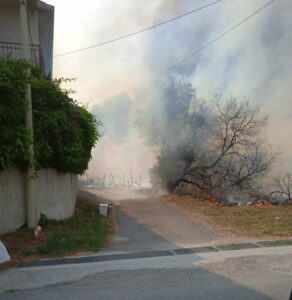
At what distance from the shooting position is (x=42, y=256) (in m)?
8.77

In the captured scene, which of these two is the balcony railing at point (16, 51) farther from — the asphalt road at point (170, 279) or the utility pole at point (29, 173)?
the asphalt road at point (170, 279)

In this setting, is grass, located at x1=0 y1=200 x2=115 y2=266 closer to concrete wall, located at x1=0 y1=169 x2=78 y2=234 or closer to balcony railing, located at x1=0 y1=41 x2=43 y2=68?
concrete wall, located at x1=0 y1=169 x2=78 y2=234

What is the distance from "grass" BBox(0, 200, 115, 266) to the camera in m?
8.95

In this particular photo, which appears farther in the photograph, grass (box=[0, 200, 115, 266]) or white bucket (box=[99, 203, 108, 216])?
white bucket (box=[99, 203, 108, 216])

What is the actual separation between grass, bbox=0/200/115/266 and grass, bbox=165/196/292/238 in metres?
2.63

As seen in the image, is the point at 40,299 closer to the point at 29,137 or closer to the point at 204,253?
the point at 204,253

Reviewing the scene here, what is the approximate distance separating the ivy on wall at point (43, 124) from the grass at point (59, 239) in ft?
4.43

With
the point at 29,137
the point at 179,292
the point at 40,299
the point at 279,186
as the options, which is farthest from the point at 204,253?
the point at 279,186

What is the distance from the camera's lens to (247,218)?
12.6m

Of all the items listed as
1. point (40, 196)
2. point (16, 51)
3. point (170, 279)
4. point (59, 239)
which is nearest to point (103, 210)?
point (40, 196)

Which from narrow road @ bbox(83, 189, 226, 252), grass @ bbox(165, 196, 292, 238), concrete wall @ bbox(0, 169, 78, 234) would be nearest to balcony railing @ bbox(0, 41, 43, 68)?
concrete wall @ bbox(0, 169, 78, 234)

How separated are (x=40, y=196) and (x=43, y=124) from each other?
1617 millimetres

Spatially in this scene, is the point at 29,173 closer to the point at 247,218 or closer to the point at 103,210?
the point at 103,210

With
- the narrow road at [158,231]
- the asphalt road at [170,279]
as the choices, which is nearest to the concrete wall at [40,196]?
the narrow road at [158,231]
